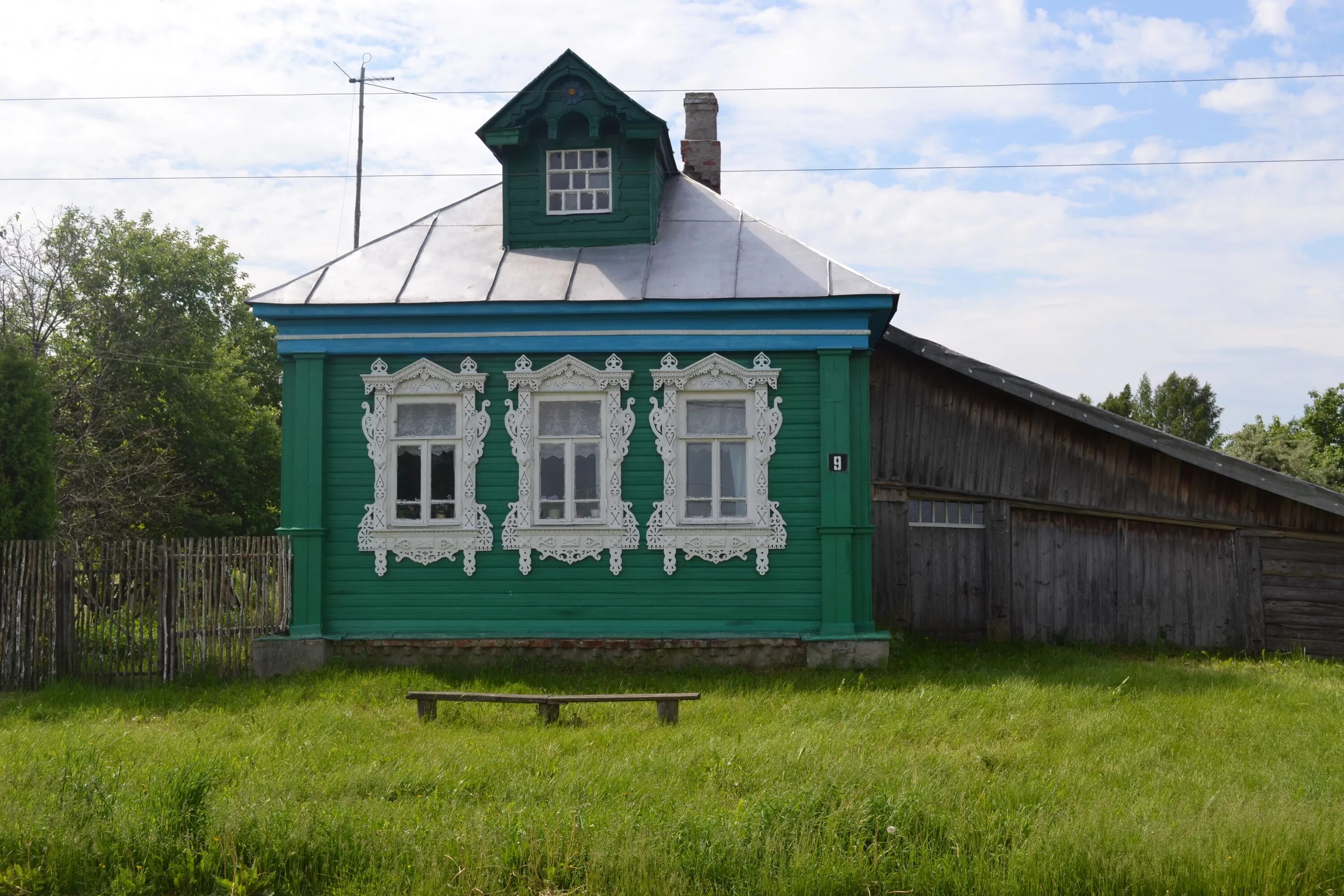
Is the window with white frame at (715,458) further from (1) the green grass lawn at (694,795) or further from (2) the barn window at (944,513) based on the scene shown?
(2) the barn window at (944,513)

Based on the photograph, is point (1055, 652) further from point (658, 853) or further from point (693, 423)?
point (658, 853)

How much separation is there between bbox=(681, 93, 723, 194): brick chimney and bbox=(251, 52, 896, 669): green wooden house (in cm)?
411

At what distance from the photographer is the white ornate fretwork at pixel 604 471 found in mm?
11891

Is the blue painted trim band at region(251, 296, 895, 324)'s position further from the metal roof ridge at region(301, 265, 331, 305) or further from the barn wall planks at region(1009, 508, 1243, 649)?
the barn wall planks at region(1009, 508, 1243, 649)

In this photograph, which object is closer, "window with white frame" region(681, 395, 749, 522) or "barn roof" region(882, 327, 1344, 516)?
"window with white frame" region(681, 395, 749, 522)

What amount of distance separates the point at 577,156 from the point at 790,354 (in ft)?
11.8

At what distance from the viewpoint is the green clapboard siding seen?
11.8 metres

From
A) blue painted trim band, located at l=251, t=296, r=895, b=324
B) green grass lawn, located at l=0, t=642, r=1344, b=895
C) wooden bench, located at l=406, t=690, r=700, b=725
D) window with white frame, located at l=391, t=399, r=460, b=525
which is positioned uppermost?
blue painted trim band, located at l=251, t=296, r=895, b=324

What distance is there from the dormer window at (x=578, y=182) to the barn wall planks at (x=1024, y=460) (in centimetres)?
416

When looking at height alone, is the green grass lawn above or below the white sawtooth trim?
below

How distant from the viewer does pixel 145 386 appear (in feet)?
89.4

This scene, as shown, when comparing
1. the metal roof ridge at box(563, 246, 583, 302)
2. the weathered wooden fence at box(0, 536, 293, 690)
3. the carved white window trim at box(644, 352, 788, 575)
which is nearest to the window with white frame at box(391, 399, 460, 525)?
the weathered wooden fence at box(0, 536, 293, 690)

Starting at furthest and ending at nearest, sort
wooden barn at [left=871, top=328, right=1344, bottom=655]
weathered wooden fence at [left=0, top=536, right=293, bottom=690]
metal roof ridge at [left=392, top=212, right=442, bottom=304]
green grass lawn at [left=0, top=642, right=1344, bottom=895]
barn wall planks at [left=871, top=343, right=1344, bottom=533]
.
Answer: barn wall planks at [left=871, top=343, right=1344, bottom=533] → wooden barn at [left=871, top=328, right=1344, bottom=655] → metal roof ridge at [left=392, top=212, right=442, bottom=304] → weathered wooden fence at [left=0, top=536, right=293, bottom=690] → green grass lawn at [left=0, top=642, right=1344, bottom=895]

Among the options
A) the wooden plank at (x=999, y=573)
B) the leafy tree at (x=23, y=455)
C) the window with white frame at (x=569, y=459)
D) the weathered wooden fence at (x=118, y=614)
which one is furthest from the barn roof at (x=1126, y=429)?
the leafy tree at (x=23, y=455)
